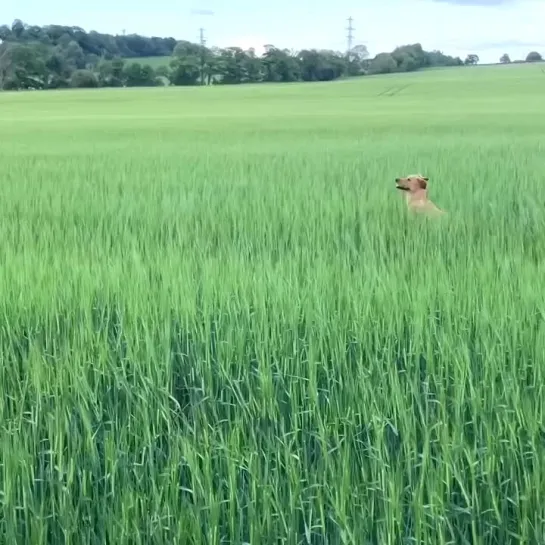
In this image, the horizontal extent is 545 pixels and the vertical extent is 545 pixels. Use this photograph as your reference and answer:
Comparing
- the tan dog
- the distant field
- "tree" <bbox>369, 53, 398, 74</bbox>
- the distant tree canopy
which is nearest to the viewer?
the tan dog

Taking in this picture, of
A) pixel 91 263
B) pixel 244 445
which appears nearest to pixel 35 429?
pixel 244 445

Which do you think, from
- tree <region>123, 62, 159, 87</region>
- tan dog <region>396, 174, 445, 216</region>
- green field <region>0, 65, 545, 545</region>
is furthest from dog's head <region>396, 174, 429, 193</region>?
tree <region>123, 62, 159, 87</region>

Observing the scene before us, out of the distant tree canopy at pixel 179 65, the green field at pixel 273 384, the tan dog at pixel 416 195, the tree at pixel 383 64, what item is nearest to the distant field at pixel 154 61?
the distant tree canopy at pixel 179 65

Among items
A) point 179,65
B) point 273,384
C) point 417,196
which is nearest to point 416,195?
point 417,196

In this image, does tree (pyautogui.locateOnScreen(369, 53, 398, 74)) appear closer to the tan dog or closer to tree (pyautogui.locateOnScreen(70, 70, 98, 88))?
tree (pyautogui.locateOnScreen(70, 70, 98, 88))

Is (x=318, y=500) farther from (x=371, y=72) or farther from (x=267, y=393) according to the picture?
(x=371, y=72)

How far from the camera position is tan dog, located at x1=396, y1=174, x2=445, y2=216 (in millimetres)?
3322

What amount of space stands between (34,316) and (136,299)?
248 millimetres

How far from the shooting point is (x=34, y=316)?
2.00 m

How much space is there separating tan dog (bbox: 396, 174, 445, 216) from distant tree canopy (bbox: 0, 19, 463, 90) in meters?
18.5

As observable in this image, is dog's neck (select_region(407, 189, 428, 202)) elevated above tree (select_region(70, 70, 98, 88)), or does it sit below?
below

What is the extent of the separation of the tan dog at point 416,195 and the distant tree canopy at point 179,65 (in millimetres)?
18479

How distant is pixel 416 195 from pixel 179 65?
78.1 feet

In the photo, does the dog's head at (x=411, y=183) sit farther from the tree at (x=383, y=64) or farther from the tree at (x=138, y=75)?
the tree at (x=383, y=64)
